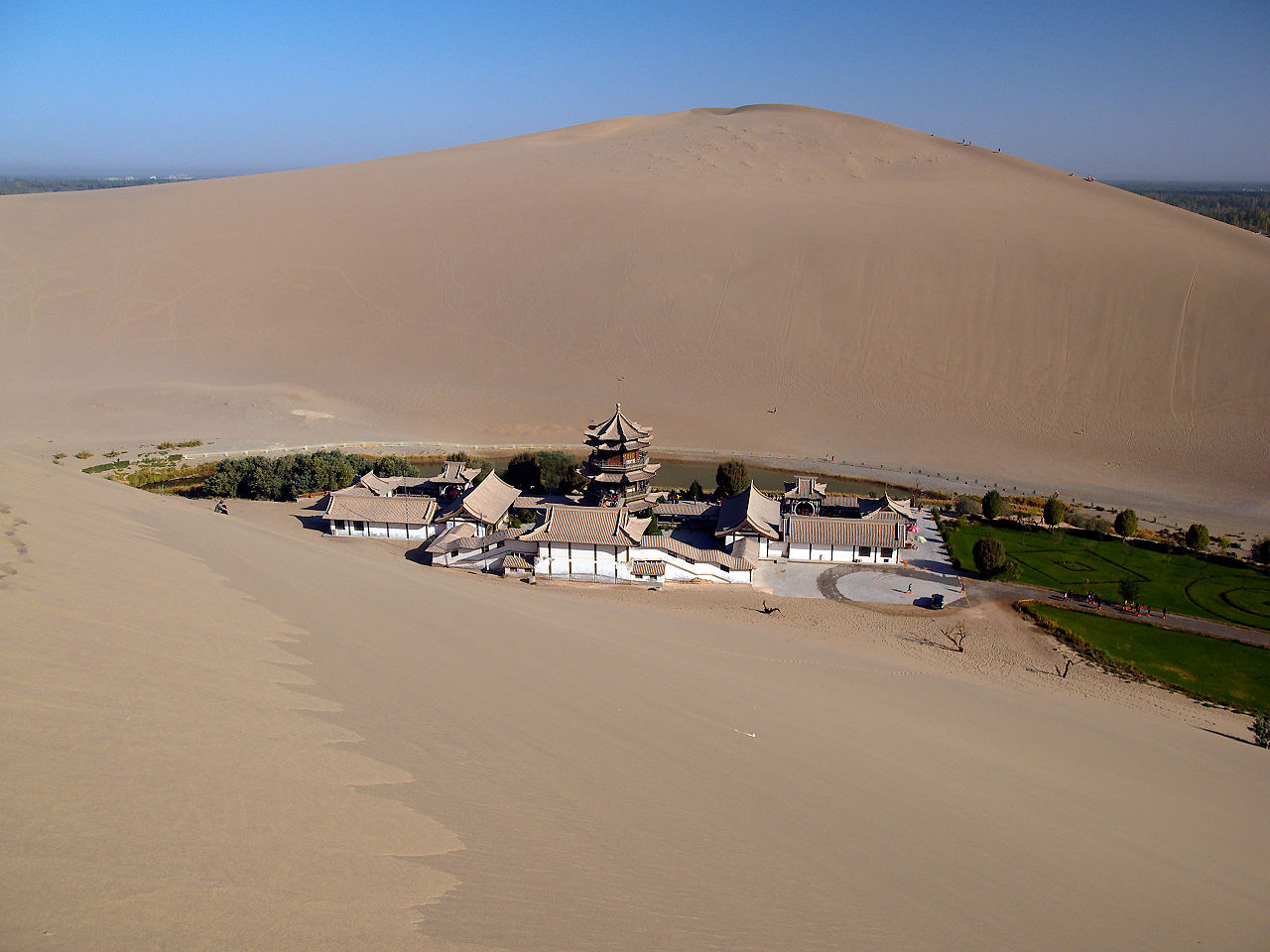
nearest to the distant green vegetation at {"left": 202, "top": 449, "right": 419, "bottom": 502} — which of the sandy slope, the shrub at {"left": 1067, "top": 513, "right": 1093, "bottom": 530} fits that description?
the sandy slope

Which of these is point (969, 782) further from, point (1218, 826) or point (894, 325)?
point (894, 325)

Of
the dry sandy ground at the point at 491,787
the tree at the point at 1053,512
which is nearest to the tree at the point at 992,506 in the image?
the tree at the point at 1053,512

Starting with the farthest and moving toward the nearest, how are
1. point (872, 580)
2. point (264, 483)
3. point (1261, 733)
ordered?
point (264, 483), point (872, 580), point (1261, 733)

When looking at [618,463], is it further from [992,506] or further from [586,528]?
[992,506]

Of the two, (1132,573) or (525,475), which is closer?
(1132,573)

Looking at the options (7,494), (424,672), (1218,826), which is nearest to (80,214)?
(7,494)

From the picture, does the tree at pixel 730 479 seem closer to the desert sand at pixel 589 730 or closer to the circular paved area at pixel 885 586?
the circular paved area at pixel 885 586

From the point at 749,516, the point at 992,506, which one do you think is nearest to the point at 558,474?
the point at 749,516
